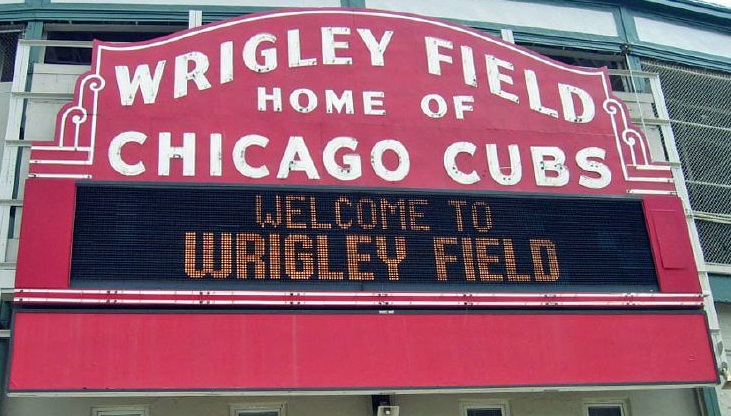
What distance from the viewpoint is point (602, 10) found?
1465 cm

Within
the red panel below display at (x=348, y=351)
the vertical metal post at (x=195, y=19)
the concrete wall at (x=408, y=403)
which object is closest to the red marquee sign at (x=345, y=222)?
the red panel below display at (x=348, y=351)

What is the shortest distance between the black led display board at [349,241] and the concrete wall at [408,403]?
1563mm

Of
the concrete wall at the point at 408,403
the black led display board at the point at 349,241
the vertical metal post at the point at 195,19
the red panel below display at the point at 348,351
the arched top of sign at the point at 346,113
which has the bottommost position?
the concrete wall at the point at 408,403

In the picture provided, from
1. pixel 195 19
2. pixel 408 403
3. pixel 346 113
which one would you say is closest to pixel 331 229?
pixel 346 113

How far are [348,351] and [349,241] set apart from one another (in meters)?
1.15

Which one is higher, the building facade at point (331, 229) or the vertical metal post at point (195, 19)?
the vertical metal post at point (195, 19)

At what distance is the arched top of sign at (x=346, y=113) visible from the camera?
33.4 feet

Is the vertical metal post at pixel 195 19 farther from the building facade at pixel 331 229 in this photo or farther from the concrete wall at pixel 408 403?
→ the concrete wall at pixel 408 403

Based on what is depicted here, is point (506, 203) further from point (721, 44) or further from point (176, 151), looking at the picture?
point (721, 44)

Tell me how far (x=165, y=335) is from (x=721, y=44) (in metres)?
10.9

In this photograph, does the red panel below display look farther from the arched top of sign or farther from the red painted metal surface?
the arched top of sign

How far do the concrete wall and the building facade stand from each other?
2 cm

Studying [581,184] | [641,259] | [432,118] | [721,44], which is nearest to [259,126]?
[432,118]

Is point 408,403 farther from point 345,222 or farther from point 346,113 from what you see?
point 346,113
